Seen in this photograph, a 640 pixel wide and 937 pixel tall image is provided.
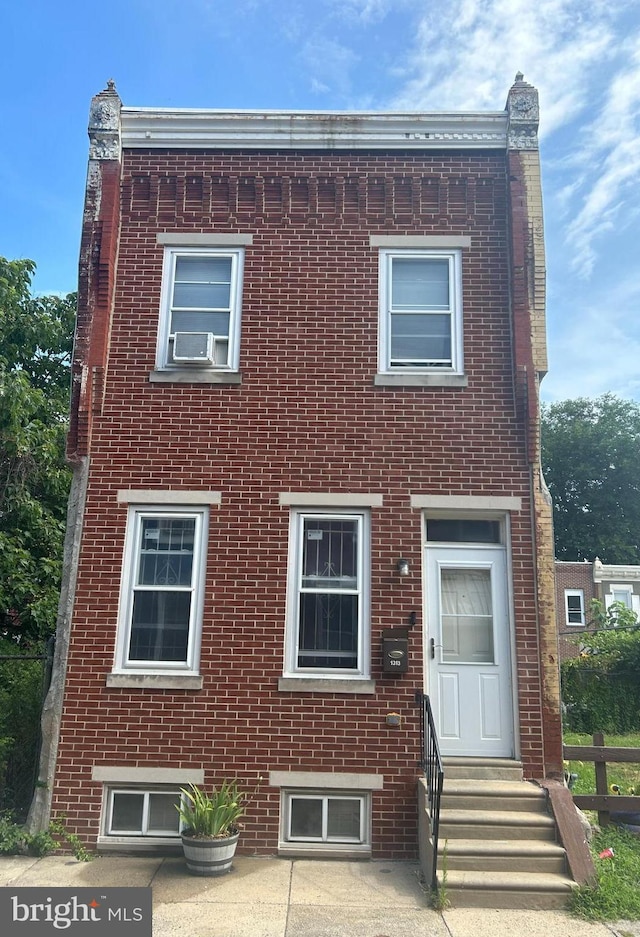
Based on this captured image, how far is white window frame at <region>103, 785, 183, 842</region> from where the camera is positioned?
287 inches

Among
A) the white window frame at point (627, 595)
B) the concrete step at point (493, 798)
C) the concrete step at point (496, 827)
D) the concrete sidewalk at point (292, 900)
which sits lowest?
the concrete sidewalk at point (292, 900)

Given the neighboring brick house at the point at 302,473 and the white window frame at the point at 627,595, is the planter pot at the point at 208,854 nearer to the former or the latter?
the neighboring brick house at the point at 302,473

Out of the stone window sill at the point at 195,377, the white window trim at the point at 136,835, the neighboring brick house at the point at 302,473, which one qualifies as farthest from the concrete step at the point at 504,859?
the stone window sill at the point at 195,377

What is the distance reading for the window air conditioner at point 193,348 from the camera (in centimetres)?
831

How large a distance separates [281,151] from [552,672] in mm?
6706

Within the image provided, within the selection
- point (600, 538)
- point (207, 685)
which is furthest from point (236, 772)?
point (600, 538)

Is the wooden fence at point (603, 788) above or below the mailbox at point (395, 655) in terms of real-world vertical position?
below

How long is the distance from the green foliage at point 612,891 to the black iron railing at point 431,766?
1171 mm

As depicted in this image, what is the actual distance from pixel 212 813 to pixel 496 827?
2550 millimetres

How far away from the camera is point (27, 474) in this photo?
11.9m

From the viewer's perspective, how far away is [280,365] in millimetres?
8438

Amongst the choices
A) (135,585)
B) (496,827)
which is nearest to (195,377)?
(135,585)

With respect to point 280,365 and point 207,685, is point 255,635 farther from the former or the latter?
point 280,365

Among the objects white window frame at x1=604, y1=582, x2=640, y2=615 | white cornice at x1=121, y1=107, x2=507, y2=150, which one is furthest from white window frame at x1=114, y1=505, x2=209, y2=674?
white window frame at x1=604, y1=582, x2=640, y2=615
